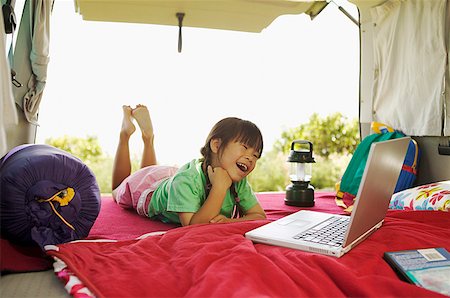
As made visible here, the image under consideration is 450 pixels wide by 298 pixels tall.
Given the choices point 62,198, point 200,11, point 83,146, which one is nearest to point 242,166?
point 62,198

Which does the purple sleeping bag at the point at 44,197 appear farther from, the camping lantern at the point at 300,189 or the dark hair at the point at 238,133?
the camping lantern at the point at 300,189

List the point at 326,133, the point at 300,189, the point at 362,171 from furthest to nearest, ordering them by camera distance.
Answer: the point at 326,133, the point at 362,171, the point at 300,189

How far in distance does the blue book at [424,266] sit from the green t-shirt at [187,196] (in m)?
0.85

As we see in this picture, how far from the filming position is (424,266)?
3.92ft

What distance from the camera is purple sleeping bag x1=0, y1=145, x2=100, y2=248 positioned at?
148 cm

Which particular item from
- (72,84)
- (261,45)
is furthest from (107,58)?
(261,45)

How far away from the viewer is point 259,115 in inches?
206

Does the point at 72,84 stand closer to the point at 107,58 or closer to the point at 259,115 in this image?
the point at 107,58

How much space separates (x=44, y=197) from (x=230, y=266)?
73 cm

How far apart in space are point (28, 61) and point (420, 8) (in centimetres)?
235

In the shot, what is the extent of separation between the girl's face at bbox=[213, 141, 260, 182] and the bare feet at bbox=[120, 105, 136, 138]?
47.5 inches

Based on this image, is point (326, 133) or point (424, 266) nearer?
point (424, 266)

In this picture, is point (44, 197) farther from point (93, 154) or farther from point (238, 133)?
point (93, 154)

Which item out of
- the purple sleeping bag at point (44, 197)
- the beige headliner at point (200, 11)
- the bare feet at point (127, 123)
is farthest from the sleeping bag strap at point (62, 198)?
the beige headliner at point (200, 11)
